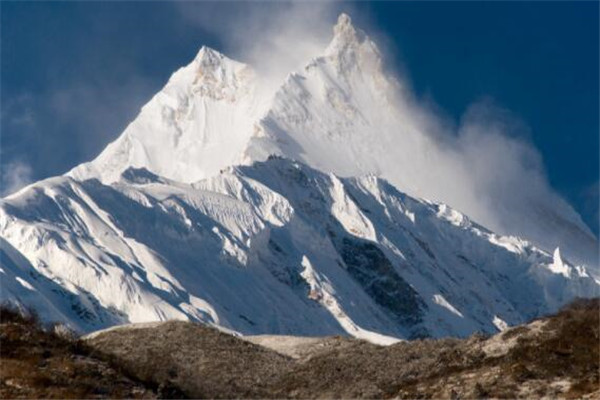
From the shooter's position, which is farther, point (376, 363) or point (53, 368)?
point (376, 363)

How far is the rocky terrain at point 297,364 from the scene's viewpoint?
53.1 meters

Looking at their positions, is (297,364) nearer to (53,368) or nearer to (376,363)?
(376,363)

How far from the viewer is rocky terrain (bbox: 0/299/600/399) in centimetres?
5312

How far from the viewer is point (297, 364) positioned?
69062mm

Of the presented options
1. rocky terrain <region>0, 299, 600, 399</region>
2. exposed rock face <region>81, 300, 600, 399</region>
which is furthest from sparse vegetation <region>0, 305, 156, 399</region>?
exposed rock face <region>81, 300, 600, 399</region>

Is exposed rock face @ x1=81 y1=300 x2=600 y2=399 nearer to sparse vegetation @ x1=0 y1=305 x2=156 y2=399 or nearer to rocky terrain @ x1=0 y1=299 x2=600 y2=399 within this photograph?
rocky terrain @ x1=0 y1=299 x2=600 y2=399

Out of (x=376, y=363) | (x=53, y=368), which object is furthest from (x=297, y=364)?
(x=53, y=368)

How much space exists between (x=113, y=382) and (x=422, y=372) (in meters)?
16.2

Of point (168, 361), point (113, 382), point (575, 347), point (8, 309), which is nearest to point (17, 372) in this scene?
point (113, 382)

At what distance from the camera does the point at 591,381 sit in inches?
2216

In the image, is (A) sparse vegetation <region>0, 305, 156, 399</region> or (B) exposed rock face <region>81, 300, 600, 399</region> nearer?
(A) sparse vegetation <region>0, 305, 156, 399</region>

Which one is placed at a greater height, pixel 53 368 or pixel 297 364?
pixel 297 364

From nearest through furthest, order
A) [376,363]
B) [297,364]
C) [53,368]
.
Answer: [53,368]
[376,363]
[297,364]

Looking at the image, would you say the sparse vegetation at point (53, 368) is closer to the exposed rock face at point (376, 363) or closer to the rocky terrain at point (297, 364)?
the rocky terrain at point (297, 364)
